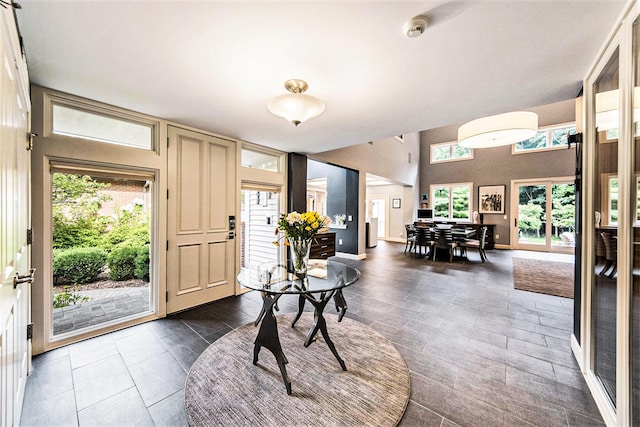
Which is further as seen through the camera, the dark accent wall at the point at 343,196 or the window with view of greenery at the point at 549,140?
the window with view of greenery at the point at 549,140

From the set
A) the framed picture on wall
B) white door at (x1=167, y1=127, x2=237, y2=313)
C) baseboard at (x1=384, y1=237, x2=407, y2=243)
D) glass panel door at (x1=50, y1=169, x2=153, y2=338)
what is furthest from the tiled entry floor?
baseboard at (x1=384, y1=237, x2=407, y2=243)

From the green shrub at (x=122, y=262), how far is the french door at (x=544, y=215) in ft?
35.5

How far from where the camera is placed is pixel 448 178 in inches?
389

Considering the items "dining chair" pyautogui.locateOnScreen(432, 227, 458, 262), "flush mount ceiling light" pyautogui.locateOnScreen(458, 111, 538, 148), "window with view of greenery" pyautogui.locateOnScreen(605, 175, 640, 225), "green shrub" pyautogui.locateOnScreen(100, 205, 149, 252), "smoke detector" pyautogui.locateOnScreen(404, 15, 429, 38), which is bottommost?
"dining chair" pyautogui.locateOnScreen(432, 227, 458, 262)

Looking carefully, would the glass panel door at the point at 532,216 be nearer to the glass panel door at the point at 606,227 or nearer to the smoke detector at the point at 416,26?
the glass panel door at the point at 606,227

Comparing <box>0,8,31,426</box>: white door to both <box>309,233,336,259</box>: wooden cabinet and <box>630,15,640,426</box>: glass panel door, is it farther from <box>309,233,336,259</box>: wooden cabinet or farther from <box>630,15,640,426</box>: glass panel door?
<box>309,233,336,259</box>: wooden cabinet

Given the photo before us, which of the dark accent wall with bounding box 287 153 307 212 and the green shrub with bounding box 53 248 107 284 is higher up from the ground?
the dark accent wall with bounding box 287 153 307 212

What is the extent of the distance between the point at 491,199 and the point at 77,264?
11.4 m

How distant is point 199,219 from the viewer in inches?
133

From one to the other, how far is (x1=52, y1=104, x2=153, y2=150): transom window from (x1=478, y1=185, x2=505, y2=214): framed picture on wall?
10153 millimetres

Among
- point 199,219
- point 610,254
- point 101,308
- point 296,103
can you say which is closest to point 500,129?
point 610,254

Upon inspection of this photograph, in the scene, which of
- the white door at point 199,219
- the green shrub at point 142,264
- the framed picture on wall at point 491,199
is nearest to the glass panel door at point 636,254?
the white door at point 199,219

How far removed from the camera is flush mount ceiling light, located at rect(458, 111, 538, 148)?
4.23 meters

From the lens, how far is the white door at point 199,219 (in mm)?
3119
